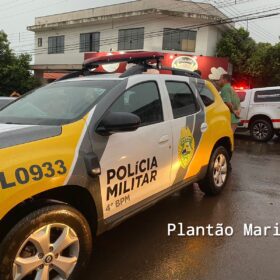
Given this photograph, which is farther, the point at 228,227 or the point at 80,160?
the point at 228,227

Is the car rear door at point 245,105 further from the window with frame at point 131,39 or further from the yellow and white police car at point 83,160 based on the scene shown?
the window with frame at point 131,39

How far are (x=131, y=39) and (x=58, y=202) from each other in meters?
24.2

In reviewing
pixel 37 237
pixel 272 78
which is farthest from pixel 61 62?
pixel 37 237

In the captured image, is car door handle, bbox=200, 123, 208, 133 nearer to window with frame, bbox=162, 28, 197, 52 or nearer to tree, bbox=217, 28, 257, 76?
window with frame, bbox=162, 28, 197, 52

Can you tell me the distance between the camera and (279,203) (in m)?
5.14

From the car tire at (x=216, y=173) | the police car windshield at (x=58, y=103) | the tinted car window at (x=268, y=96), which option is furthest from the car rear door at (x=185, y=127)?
the tinted car window at (x=268, y=96)

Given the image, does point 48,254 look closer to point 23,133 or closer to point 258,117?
point 23,133

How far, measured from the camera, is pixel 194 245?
373cm

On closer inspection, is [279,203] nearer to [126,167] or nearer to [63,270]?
[126,167]

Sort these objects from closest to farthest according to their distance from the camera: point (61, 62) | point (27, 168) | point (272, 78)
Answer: point (27, 168) < point (272, 78) < point (61, 62)

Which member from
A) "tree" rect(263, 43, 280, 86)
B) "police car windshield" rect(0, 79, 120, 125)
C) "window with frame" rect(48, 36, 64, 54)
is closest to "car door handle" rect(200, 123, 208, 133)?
"police car windshield" rect(0, 79, 120, 125)

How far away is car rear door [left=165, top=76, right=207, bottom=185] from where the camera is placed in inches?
158

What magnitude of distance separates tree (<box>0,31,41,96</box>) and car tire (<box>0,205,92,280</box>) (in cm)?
2712

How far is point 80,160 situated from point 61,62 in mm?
27887
